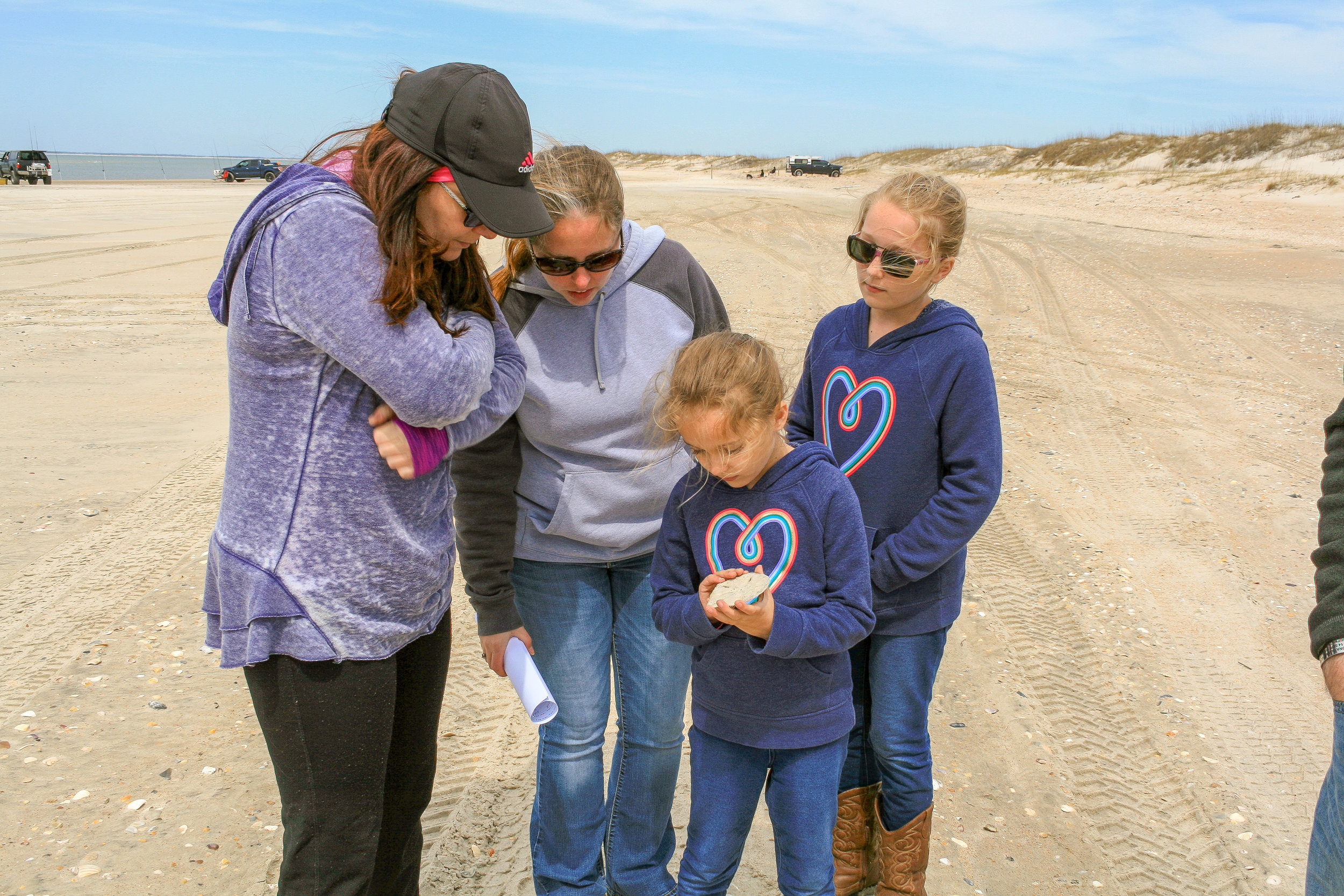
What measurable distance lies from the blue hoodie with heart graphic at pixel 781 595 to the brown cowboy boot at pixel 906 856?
1.86ft

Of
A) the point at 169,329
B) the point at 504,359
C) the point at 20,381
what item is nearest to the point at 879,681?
the point at 504,359

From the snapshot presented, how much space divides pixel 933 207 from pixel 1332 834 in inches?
62.4

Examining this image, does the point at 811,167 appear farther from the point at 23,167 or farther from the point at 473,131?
the point at 473,131

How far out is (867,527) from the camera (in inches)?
94.0

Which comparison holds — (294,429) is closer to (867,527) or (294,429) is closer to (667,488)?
(667,488)

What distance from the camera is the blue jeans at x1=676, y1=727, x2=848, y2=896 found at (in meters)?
2.08

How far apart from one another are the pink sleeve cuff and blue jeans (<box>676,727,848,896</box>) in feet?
2.94

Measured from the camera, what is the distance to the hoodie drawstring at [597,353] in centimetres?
223

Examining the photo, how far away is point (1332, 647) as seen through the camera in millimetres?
1536

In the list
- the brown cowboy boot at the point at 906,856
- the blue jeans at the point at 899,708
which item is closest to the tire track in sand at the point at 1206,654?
the brown cowboy boot at the point at 906,856

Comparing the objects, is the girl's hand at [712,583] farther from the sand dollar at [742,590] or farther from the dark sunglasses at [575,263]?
the dark sunglasses at [575,263]

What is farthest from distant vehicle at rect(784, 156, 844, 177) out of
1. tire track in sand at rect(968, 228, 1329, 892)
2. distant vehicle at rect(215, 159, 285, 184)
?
tire track in sand at rect(968, 228, 1329, 892)

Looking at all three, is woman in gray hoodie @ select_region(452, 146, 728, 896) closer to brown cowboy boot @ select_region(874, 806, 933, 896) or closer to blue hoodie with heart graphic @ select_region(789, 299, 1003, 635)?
blue hoodie with heart graphic @ select_region(789, 299, 1003, 635)

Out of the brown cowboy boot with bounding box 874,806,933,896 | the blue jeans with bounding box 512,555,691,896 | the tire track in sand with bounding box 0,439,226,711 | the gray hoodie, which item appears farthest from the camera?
the tire track in sand with bounding box 0,439,226,711
